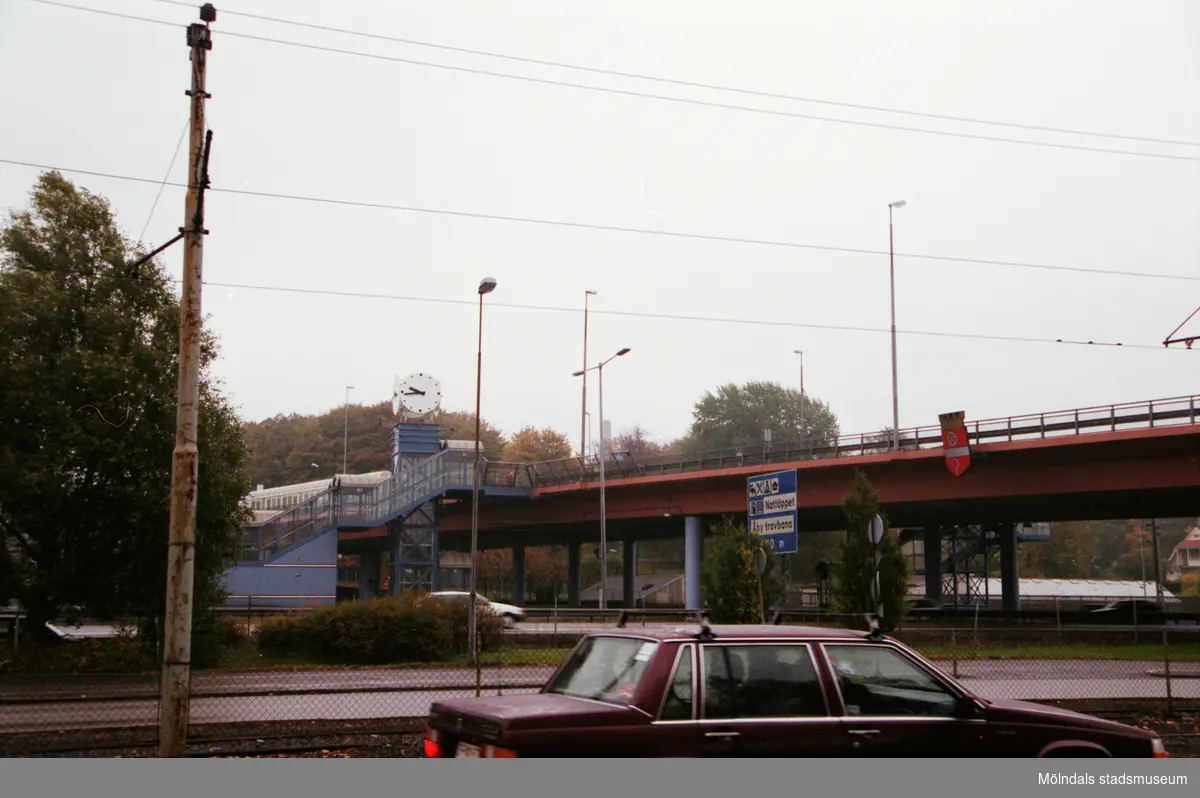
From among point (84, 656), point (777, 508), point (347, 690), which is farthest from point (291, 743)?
point (84, 656)

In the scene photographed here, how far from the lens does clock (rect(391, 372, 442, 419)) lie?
60.4 meters

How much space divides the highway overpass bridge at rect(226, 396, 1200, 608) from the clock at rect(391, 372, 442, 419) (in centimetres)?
515

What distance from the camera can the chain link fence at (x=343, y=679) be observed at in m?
14.1

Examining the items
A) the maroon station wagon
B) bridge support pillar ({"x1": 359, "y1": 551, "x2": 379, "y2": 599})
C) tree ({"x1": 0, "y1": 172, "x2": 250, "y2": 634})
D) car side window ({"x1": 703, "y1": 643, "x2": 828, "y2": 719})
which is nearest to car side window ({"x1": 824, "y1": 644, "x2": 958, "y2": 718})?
the maroon station wagon

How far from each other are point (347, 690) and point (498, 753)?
293 inches

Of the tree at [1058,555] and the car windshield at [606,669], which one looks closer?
the car windshield at [606,669]

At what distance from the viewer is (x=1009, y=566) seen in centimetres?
6581

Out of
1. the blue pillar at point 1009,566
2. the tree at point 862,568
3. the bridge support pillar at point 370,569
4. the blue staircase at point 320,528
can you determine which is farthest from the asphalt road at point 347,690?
the bridge support pillar at point 370,569

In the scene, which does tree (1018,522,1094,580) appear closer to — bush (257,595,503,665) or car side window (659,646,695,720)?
bush (257,595,503,665)

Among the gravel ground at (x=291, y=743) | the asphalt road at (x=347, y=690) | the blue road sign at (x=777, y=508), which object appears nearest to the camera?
the gravel ground at (x=291, y=743)

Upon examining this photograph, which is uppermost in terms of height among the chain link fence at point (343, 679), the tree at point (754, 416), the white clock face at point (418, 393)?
the tree at point (754, 416)

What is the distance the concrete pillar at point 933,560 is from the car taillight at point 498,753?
61980 mm

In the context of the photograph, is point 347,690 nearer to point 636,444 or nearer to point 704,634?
point 704,634

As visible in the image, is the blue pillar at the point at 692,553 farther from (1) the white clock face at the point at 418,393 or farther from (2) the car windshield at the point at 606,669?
(2) the car windshield at the point at 606,669
